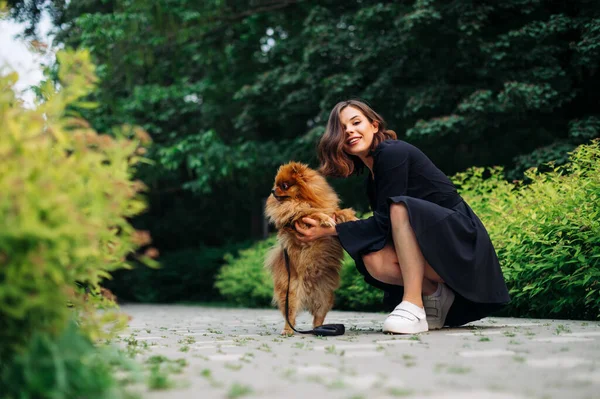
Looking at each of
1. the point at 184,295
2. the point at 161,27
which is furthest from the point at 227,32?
the point at 184,295

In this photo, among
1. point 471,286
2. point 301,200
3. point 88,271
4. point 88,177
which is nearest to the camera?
point 88,177

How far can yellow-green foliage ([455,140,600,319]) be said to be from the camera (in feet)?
16.8

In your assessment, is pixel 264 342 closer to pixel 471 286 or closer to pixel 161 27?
pixel 471 286

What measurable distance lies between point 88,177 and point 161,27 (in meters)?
10.5

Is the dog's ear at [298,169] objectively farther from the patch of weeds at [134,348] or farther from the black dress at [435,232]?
the patch of weeds at [134,348]

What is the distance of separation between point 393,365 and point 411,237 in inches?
61.0

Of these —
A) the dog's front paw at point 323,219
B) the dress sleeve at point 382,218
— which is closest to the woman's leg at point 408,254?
the dress sleeve at point 382,218

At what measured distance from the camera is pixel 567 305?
209 inches

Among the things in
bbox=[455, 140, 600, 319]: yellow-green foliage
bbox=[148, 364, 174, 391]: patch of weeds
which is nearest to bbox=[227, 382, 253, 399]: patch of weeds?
bbox=[148, 364, 174, 391]: patch of weeds

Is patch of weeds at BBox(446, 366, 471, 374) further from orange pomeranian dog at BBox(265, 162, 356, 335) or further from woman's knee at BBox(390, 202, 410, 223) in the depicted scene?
orange pomeranian dog at BBox(265, 162, 356, 335)

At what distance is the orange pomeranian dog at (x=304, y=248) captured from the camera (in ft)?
15.1

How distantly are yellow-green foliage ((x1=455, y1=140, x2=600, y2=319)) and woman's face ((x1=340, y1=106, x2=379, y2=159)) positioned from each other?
1.95m

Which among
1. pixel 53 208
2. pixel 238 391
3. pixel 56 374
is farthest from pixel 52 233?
pixel 238 391

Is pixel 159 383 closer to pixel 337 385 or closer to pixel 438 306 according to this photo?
pixel 337 385
